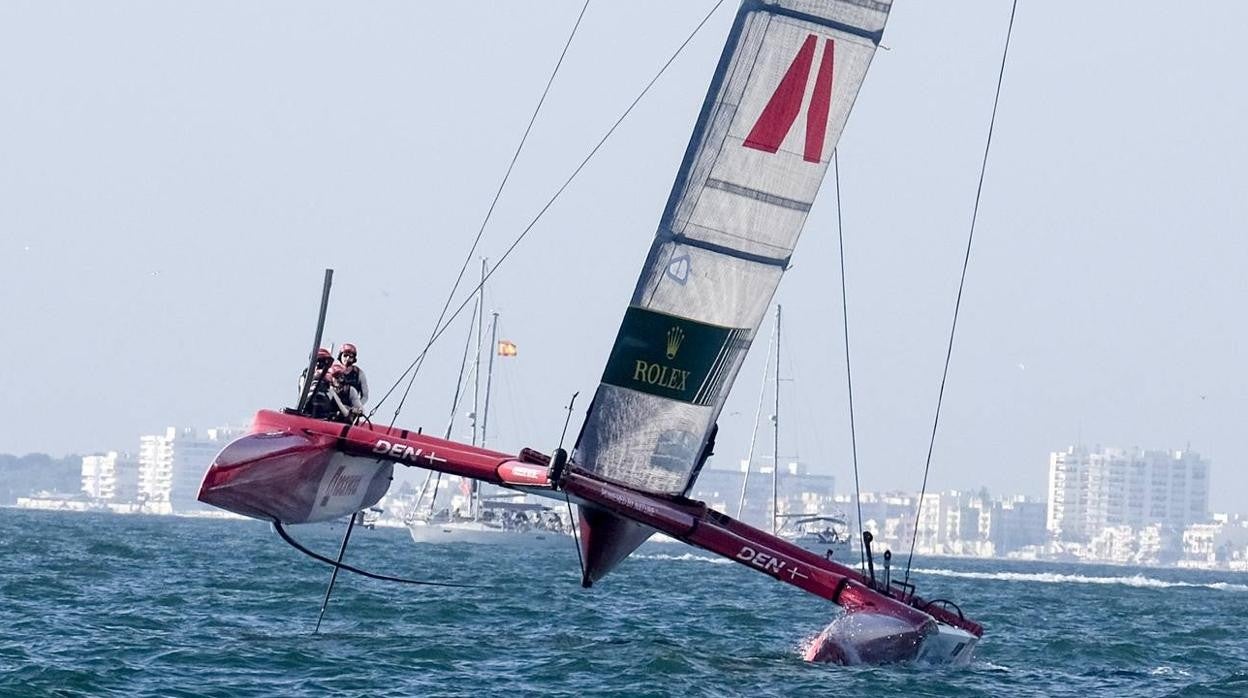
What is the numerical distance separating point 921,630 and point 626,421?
2.76 metres

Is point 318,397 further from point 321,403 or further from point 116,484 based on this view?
point 116,484

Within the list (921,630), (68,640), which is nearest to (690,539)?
(921,630)

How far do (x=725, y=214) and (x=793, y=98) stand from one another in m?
1.00

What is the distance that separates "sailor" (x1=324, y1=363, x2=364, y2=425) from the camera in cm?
1502

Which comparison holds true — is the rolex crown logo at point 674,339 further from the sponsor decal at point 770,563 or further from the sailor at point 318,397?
the sailor at point 318,397

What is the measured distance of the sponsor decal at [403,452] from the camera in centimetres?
1437

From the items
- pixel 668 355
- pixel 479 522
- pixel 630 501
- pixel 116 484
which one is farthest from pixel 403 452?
pixel 116 484

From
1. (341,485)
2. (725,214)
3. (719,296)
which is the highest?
(725,214)

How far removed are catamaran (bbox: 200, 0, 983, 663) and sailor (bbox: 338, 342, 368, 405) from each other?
0.57 meters

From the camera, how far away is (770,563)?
48.9 feet

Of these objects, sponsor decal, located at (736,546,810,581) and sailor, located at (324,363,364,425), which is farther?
sailor, located at (324,363,364,425)

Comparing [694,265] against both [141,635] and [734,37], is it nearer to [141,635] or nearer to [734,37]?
[734,37]

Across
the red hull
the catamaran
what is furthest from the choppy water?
the catamaran

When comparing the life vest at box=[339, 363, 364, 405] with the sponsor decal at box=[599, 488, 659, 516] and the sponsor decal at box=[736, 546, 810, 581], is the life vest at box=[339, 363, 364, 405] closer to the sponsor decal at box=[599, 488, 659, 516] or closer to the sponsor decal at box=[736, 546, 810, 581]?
the sponsor decal at box=[599, 488, 659, 516]
